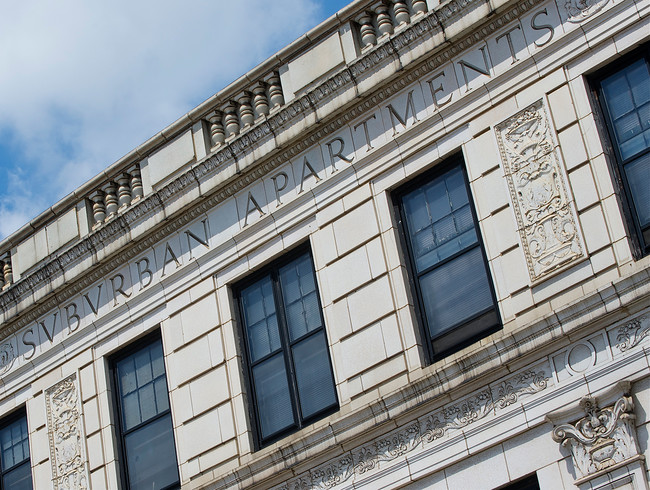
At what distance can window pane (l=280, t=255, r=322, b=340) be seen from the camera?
61.3 feet

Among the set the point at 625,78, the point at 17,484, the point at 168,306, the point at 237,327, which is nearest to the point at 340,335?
the point at 237,327

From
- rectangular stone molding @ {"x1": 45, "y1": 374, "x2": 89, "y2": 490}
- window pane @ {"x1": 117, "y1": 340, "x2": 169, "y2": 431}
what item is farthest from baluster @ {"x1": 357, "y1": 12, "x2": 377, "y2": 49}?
rectangular stone molding @ {"x1": 45, "y1": 374, "x2": 89, "y2": 490}

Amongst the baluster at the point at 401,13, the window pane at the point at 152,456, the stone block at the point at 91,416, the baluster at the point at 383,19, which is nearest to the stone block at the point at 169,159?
the stone block at the point at 91,416

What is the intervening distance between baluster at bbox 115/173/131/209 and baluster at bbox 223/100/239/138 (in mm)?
2122

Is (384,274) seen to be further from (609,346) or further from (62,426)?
(62,426)

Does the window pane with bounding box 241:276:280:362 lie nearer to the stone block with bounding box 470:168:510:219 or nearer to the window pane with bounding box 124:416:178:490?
the window pane with bounding box 124:416:178:490

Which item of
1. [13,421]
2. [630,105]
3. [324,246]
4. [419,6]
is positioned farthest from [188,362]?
[630,105]

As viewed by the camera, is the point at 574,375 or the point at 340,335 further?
the point at 340,335

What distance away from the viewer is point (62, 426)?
21.0m

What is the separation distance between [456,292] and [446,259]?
475 millimetres

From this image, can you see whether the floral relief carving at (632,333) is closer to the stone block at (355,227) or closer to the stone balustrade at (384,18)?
the stone block at (355,227)

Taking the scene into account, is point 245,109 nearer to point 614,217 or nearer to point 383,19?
point 383,19

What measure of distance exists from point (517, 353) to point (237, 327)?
499 cm

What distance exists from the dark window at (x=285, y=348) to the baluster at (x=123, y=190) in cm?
297
